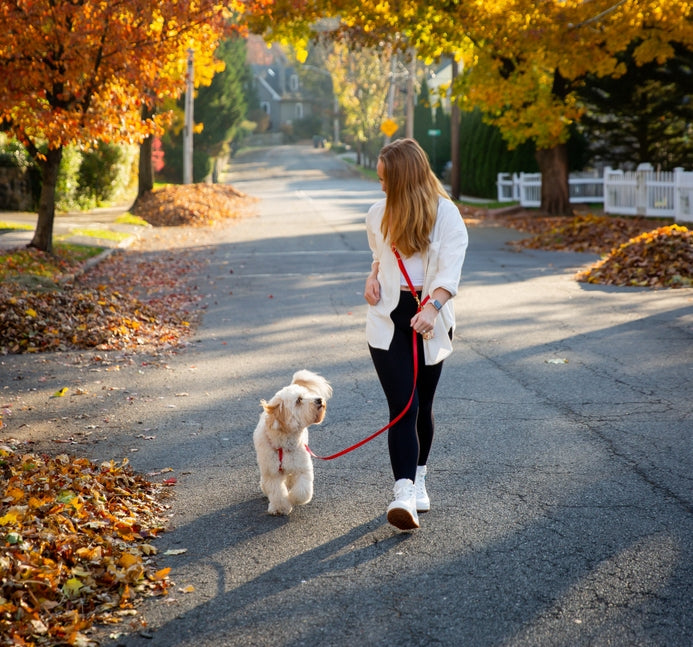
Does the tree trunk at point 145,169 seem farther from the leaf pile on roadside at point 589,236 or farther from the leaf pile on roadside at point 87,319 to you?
the leaf pile on roadside at point 87,319

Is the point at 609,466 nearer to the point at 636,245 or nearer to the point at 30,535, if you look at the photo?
the point at 30,535

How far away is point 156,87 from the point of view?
51.2ft

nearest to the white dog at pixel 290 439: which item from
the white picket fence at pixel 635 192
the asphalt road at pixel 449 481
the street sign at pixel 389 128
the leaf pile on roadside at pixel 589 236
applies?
the asphalt road at pixel 449 481

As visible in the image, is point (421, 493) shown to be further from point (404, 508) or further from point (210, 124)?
point (210, 124)

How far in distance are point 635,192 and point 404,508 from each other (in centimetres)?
2272

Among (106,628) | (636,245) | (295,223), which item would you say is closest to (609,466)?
(106,628)

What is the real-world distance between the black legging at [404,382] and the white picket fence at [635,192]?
1952 centimetres

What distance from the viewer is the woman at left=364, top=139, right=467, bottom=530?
459 centimetres

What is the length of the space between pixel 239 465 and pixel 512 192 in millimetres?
29541

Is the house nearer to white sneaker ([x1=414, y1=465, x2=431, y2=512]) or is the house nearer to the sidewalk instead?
the sidewalk

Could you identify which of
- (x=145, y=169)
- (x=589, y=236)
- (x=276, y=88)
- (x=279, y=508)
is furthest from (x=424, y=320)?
(x=276, y=88)

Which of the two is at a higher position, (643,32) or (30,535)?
(643,32)

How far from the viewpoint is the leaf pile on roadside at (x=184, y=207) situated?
2786cm

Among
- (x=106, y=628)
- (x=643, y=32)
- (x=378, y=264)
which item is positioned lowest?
(x=106, y=628)
